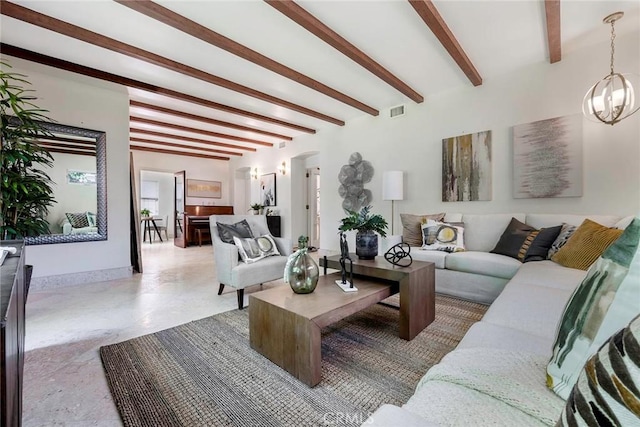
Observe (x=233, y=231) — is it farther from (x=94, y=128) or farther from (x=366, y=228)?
(x=94, y=128)

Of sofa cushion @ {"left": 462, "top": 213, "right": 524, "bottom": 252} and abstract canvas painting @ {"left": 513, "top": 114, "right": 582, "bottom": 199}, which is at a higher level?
abstract canvas painting @ {"left": 513, "top": 114, "right": 582, "bottom": 199}

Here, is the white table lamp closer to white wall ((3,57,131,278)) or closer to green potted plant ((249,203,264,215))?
white wall ((3,57,131,278))

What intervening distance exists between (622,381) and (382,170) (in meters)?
4.40

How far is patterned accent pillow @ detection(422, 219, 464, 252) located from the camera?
3086mm

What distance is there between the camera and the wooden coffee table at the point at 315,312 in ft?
4.65

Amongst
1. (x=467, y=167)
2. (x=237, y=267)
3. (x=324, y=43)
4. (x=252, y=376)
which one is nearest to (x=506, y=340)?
(x=252, y=376)

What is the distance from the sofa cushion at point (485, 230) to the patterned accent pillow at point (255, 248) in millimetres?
2260

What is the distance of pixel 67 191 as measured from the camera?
10.8 feet

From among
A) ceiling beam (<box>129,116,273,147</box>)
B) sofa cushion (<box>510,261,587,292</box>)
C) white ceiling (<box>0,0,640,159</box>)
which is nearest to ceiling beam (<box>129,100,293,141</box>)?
white ceiling (<box>0,0,640,159</box>)

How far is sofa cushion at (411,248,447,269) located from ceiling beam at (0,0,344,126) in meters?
2.89

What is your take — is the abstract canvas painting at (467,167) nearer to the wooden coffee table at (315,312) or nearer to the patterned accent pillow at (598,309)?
the wooden coffee table at (315,312)

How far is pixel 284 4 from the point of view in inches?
80.3

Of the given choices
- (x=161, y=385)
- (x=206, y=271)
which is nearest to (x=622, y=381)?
(x=161, y=385)

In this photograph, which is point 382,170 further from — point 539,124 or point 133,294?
point 133,294
